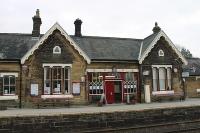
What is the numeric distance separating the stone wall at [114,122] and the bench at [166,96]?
6.62 m

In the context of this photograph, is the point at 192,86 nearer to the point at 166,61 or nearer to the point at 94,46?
the point at 166,61

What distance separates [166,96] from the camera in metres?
27.4

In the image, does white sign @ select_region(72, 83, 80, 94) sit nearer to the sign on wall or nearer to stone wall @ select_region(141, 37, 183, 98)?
the sign on wall

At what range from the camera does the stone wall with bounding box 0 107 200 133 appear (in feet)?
52.1

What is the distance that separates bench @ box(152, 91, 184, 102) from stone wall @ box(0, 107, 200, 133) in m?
6.62

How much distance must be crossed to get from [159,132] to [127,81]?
9080 millimetres

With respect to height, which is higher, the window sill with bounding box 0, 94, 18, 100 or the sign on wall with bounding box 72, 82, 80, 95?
the sign on wall with bounding box 72, 82, 80, 95

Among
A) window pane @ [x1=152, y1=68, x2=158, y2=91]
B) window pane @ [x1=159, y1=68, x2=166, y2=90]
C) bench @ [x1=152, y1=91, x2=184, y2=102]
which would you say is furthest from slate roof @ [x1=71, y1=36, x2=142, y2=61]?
bench @ [x1=152, y1=91, x2=184, y2=102]

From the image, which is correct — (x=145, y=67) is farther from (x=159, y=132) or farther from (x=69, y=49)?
(x=159, y=132)

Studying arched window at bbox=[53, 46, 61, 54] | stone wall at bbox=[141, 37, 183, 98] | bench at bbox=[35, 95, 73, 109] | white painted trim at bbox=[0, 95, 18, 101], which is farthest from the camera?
stone wall at bbox=[141, 37, 183, 98]

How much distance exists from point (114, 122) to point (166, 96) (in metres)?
11.3

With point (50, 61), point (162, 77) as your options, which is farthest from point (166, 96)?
point (50, 61)

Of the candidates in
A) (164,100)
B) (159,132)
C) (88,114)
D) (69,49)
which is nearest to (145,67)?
(164,100)

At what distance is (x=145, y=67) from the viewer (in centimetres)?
2709
